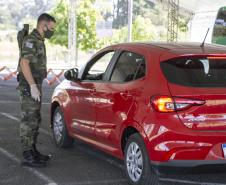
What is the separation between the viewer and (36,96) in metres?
6.29

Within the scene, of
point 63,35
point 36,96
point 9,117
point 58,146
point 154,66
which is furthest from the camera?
point 63,35

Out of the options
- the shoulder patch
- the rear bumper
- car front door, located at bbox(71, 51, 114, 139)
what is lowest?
the rear bumper

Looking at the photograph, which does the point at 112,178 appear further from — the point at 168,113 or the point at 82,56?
the point at 82,56

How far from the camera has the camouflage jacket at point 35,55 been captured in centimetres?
646

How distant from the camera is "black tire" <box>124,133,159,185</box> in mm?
5207

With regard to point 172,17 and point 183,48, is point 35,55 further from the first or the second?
point 172,17

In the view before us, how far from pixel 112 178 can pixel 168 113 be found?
1.42 meters

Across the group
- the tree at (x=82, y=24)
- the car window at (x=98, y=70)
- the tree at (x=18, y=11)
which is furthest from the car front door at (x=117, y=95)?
the tree at (x=18, y=11)

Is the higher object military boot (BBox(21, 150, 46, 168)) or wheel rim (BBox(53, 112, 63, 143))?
wheel rim (BBox(53, 112, 63, 143))

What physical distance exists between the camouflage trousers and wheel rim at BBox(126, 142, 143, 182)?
157cm

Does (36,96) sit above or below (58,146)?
above

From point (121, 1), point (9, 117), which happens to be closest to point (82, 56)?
point (121, 1)

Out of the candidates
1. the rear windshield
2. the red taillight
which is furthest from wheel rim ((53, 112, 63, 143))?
the red taillight

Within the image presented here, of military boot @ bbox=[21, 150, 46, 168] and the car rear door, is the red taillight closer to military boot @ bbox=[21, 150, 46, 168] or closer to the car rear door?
the car rear door
